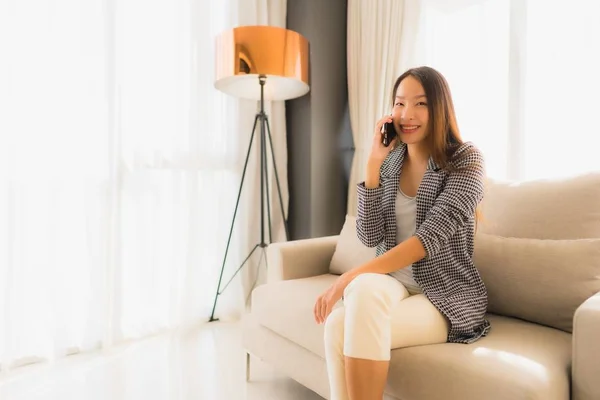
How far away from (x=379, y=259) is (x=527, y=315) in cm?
51

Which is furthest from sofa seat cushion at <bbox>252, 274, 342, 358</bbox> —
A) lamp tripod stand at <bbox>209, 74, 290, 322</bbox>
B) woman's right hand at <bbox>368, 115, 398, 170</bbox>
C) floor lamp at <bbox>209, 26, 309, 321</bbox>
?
floor lamp at <bbox>209, 26, 309, 321</bbox>

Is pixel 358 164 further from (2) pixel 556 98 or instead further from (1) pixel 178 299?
(1) pixel 178 299

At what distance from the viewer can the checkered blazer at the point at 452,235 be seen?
1249mm

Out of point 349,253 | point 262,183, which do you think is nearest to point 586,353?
point 349,253

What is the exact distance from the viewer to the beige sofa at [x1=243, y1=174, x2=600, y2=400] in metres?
1.01

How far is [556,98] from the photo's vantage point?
205 centimetres

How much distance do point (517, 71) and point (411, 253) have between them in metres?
1.43

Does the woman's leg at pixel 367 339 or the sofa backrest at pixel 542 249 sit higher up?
the sofa backrest at pixel 542 249

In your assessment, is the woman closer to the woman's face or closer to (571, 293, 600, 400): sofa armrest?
the woman's face

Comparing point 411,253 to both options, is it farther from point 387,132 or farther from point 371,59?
point 371,59

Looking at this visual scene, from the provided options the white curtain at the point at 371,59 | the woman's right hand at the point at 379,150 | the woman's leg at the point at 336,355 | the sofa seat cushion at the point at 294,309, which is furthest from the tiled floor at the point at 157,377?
the white curtain at the point at 371,59

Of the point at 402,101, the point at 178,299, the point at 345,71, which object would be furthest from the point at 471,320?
the point at 345,71

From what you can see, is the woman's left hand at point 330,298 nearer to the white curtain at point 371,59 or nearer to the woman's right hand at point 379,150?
the woman's right hand at point 379,150

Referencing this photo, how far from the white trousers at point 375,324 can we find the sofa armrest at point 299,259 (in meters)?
0.72
